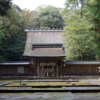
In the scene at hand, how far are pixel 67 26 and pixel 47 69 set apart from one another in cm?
662

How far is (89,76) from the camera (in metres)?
21.4

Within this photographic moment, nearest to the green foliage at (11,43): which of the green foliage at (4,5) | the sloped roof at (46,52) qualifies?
the sloped roof at (46,52)

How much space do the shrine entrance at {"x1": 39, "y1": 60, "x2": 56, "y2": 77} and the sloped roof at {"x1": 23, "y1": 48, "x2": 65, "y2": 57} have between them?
4.03 ft

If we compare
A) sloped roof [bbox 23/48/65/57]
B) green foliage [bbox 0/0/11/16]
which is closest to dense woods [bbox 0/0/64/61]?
sloped roof [bbox 23/48/65/57]

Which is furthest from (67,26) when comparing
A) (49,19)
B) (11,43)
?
(49,19)

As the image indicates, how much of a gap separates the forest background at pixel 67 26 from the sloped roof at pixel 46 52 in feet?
4.89

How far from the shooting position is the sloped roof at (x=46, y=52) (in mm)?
20141

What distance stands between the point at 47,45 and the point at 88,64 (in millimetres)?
6472

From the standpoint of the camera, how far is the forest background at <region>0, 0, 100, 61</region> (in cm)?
1628

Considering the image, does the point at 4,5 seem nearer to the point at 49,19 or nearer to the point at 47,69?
the point at 47,69

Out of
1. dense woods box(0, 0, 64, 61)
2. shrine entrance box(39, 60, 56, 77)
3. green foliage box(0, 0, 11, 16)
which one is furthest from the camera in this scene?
dense woods box(0, 0, 64, 61)

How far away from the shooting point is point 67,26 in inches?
858

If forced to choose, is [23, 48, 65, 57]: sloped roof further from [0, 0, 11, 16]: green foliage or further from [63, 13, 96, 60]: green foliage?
[0, 0, 11, 16]: green foliage

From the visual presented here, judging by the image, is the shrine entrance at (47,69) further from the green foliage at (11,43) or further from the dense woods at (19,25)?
the green foliage at (11,43)
